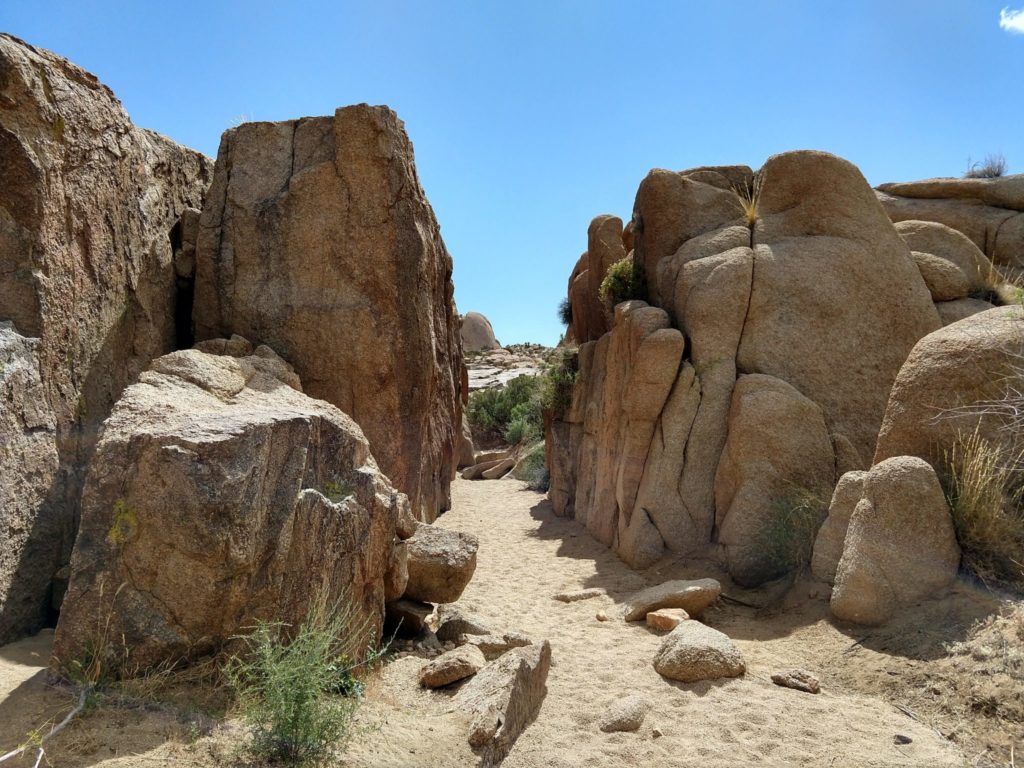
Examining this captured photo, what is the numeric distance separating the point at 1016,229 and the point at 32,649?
12.1 meters

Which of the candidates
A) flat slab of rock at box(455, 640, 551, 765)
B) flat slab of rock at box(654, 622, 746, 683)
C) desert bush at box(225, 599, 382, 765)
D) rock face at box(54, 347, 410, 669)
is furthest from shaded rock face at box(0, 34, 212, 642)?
flat slab of rock at box(654, 622, 746, 683)

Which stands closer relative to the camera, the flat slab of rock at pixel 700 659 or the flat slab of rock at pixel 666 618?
the flat slab of rock at pixel 700 659

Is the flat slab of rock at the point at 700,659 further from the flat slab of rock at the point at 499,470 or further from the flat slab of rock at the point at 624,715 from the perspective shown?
the flat slab of rock at the point at 499,470

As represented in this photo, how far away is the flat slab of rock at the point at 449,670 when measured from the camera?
4773 millimetres

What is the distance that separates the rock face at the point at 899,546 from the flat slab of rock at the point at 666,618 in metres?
1.27

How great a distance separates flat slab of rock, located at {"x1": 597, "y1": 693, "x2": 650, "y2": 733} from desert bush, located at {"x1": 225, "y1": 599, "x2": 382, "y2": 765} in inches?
59.1

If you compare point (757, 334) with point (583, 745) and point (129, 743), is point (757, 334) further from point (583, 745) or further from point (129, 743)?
point (129, 743)

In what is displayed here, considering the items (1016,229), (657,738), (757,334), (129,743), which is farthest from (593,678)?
(1016,229)

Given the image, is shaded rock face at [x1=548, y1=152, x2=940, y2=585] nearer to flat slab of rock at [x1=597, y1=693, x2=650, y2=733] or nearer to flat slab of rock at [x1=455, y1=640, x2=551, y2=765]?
flat slab of rock at [x1=597, y1=693, x2=650, y2=733]

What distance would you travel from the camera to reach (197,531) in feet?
12.9

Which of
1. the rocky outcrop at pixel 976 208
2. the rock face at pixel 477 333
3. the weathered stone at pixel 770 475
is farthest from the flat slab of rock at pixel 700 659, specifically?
the rock face at pixel 477 333

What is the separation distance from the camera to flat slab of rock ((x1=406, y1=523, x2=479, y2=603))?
5949 millimetres

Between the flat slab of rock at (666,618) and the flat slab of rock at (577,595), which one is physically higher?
the flat slab of rock at (666,618)

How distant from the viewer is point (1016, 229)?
10312mm
